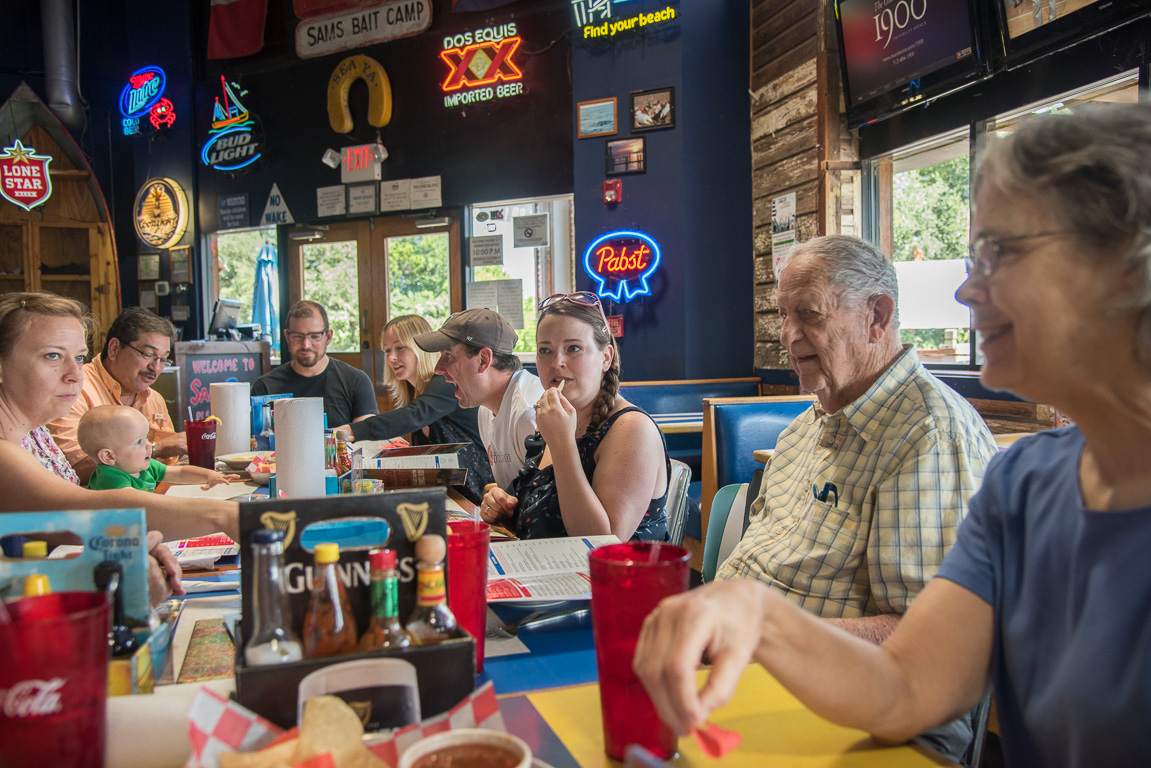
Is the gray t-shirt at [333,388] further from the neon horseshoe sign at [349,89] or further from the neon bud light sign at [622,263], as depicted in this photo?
the neon horseshoe sign at [349,89]

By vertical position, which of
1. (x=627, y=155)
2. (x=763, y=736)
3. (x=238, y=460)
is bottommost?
(x=763, y=736)

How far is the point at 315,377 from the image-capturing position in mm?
4387

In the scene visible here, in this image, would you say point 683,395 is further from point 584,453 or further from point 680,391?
point 584,453

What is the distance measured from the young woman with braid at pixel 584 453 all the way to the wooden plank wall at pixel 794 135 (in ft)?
10.2

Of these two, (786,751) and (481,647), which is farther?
(481,647)

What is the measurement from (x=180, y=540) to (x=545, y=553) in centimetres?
83

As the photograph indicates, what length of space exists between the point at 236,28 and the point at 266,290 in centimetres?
265

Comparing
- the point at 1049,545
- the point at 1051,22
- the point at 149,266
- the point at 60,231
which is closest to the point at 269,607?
the point at 1049,545

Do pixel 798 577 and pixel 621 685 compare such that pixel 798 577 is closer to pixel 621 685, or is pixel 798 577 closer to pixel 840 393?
pixel 840 393

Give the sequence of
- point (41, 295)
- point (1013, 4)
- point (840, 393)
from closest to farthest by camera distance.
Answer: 1. point (840, 393)
2. point (41, 295)
3. point (1013, 4)

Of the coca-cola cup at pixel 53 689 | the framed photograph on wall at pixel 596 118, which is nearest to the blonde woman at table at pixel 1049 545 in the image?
the coca-cola cup at pixel 53 689

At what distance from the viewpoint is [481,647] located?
1002 millimetres

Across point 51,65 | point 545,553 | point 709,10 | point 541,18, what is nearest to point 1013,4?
point 709,10

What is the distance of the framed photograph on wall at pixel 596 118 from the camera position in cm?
598
